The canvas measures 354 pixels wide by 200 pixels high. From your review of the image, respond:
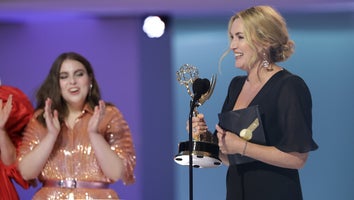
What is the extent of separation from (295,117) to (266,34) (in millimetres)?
293

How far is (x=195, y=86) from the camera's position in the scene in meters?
2.43

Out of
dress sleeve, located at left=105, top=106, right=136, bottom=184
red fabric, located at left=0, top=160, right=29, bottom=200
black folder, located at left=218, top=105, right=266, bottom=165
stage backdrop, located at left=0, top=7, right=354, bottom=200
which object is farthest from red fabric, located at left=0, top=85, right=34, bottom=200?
black folder, located at left=218, top=105, right=266, bottom=165

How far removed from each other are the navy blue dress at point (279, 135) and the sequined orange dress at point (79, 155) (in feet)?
2.20

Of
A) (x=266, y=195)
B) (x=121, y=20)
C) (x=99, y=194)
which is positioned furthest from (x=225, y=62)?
(x=266, y=195)

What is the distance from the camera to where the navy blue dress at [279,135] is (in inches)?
94.8

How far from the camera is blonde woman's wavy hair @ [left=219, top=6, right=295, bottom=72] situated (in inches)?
99.0

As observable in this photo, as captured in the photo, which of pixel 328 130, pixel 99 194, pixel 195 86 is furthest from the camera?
pixel 328 130

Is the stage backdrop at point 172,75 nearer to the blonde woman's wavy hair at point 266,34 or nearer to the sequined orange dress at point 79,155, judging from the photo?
the sequined orange dress at point 79,155

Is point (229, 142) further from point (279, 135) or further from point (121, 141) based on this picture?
Result: point (121, 141)

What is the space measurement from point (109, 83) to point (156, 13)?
0.42 meters

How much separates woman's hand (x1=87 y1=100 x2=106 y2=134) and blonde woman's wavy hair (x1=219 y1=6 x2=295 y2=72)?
0.67m

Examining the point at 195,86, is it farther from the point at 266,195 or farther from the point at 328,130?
the point at 328,130

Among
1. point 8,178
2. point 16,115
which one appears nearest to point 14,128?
point 16,115

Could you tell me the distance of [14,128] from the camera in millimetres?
3191
